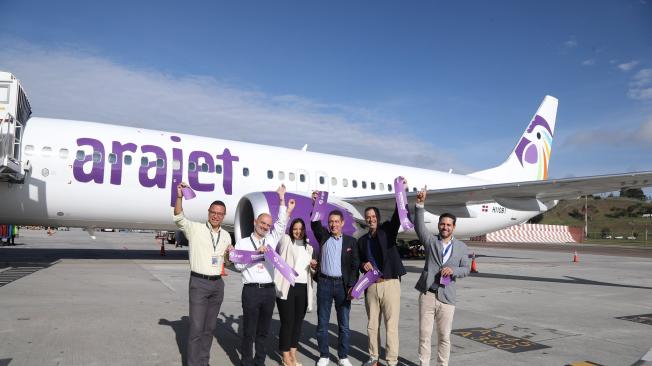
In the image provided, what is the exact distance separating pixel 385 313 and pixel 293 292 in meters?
1.02

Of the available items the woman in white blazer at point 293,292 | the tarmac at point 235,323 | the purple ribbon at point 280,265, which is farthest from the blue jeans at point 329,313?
the purple ribbon at point 280,265

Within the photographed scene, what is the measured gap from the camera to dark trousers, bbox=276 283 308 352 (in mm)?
4682

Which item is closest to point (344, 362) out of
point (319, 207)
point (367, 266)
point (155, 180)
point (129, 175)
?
point (367, 266)

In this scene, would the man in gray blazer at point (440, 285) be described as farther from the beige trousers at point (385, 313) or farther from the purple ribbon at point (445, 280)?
the beige trousers at point (385, 313)

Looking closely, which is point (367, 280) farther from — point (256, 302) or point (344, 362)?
point (256, 302)

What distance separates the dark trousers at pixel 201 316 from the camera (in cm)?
442

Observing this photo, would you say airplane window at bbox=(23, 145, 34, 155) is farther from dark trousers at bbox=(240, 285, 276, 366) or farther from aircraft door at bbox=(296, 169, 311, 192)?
dark trousers at bbox=(240, 285, 276, 366)

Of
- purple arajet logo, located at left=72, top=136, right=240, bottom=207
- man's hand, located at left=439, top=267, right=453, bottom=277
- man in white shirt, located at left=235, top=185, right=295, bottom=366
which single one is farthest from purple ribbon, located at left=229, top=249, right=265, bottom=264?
purple arajet logo, located at left=72, top=136, right=240, bottom=207

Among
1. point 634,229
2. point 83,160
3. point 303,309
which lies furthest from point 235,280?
point 634,229

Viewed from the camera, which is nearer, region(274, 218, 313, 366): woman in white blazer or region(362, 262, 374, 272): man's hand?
region(274, 218, 313, 366): woman in white blazer

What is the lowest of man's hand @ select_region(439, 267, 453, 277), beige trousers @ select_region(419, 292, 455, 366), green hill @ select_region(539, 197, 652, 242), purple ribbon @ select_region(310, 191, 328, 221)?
green hill @ select_region(539, 197, 652, 242)

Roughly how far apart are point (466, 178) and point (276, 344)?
53.2ft

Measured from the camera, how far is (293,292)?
4.78 m

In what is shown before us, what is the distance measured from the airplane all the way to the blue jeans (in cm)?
515
